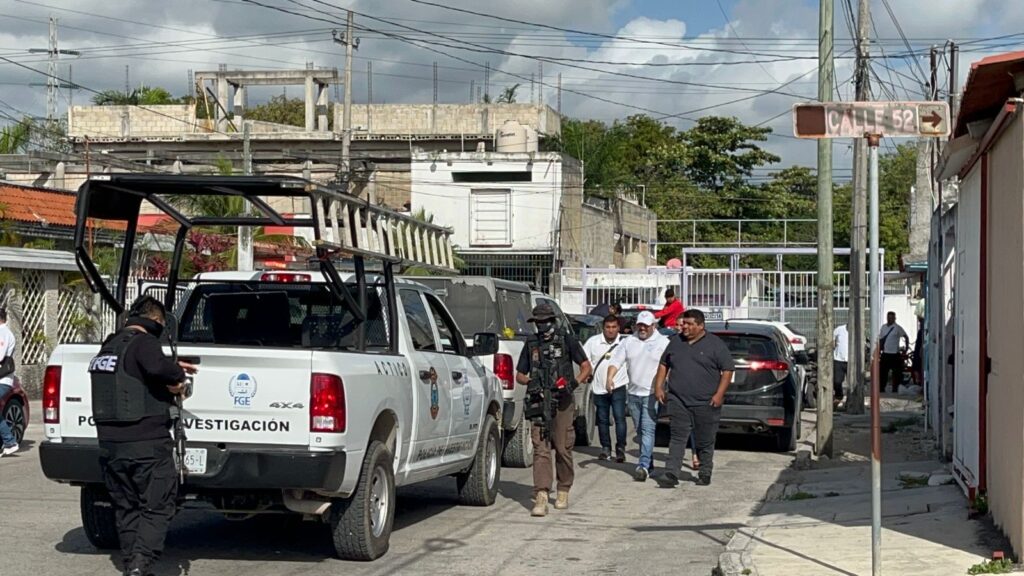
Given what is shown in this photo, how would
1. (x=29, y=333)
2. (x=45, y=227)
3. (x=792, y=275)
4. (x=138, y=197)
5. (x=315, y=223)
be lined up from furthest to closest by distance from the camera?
(x=792, y=275) → (x=45, y=227) → (x=29, y=333) → (x=138, y=197) → (x=315, y=223)

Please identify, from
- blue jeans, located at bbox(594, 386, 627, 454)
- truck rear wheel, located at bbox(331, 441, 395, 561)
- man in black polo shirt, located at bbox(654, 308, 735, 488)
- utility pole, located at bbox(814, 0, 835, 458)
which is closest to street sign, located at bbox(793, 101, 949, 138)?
truck rear wheel, located at bbox(331, 441, 395, 561)

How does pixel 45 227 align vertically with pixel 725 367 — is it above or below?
above

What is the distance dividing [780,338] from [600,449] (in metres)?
2.87

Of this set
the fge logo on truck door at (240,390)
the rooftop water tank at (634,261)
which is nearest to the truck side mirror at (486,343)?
the fge logo on truck door at (240,390)

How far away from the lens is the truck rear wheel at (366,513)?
361 inches

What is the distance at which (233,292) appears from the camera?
10.6 metres

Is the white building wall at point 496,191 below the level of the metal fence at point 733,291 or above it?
above

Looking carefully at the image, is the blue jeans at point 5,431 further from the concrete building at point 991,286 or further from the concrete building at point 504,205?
the concrete building at point 504,205

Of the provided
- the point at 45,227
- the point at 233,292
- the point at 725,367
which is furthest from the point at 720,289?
the point at 233,292

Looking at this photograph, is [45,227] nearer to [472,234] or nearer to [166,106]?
[472,234]

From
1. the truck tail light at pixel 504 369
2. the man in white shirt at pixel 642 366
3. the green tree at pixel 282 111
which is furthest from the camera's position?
the green tree at pixel 282 111

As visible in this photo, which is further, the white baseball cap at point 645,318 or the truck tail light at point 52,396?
the white baseball cap at point 645,318

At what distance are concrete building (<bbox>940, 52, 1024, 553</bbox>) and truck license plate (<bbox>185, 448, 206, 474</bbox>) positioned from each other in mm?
5119

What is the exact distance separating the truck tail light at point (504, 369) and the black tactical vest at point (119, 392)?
6.48 m
